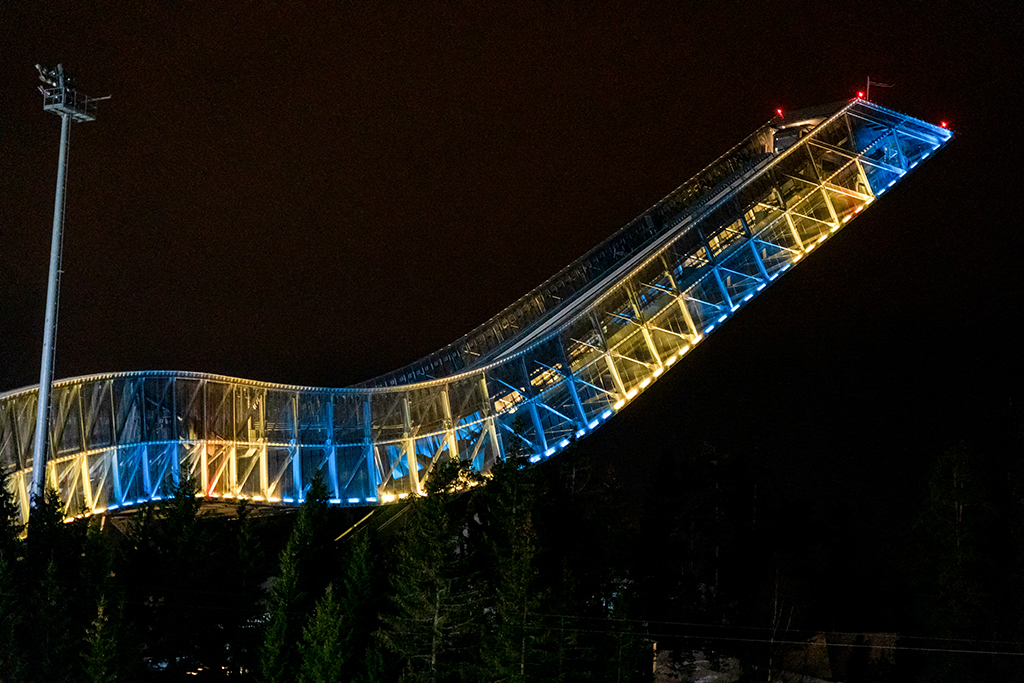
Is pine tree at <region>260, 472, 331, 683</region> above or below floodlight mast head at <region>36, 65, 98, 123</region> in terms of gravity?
below

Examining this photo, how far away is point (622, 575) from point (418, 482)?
19.4 ft

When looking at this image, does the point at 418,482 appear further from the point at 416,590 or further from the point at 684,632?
the point at 684,632

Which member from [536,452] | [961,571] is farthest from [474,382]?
[961,571]

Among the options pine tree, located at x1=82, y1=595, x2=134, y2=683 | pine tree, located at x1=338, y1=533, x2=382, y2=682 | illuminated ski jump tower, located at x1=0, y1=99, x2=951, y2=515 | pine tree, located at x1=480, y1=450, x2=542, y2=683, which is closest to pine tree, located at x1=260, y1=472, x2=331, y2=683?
pine tree, located at x1=338, y1=533, x2=382, y2=682

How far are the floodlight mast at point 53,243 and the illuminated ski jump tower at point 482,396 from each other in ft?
9.92

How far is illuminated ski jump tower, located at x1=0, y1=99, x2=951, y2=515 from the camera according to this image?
31.0 m

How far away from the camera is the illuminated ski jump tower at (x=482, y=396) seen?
3105 centimetres

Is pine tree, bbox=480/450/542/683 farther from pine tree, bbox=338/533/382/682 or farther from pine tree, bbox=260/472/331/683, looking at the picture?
pine tree, bbox=260/472/331/683

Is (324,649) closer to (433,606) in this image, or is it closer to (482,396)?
(433,606)

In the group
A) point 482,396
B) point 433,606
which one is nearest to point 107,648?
point 433,606

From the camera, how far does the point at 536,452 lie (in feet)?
109

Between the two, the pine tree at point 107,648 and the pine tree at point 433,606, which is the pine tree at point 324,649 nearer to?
the pine tree at point 433,606

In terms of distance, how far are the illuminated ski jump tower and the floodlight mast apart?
3.02 m

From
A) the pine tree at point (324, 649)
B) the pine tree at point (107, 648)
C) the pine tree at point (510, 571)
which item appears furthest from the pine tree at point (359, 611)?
the pine tree at point (107, 648)
